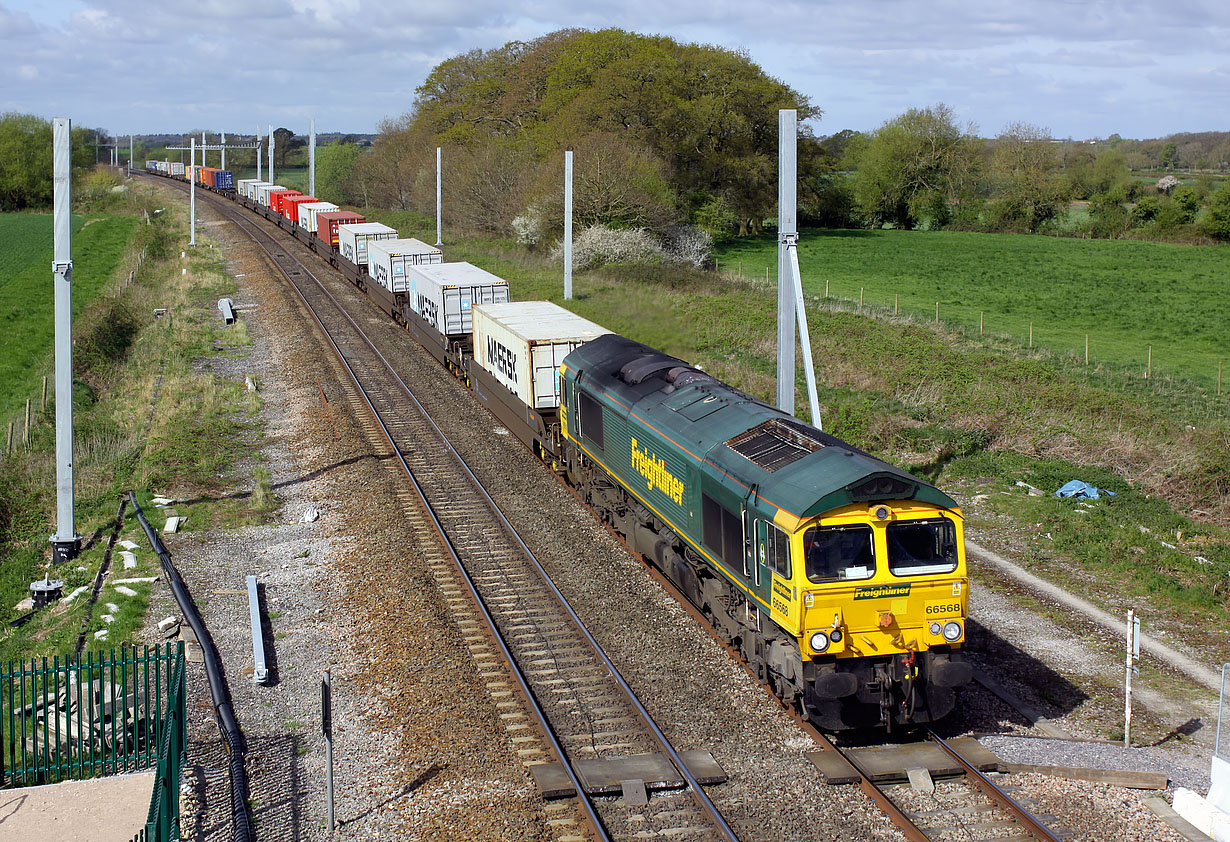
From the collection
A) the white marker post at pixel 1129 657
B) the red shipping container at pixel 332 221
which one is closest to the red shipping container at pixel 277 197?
the red shipping container at pixel 332 221

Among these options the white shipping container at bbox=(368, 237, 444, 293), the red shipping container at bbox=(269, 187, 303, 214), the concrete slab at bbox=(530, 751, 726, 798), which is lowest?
the concrete slab at bbox=(530, 751, 726, 798)

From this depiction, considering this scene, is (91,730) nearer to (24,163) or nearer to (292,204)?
(292,204)

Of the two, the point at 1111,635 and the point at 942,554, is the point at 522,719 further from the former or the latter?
the point at 1111,635

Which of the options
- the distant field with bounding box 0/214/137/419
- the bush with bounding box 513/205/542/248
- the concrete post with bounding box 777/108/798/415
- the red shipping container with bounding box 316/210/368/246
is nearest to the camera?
the concrete post with bounding box 777/108/798/415

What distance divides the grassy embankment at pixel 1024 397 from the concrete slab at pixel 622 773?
8656mm

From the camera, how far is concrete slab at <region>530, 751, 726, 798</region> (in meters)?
11.6

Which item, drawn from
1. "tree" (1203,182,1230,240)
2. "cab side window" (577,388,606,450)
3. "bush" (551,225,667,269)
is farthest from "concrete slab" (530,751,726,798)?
"tree" (1203,182,1230,240)

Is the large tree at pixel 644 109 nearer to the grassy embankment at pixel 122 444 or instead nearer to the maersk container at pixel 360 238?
the maersk container at pixel 360 238

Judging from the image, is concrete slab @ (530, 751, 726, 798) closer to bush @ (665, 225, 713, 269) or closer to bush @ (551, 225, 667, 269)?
A: bush @ (551, 225, 667, 269)

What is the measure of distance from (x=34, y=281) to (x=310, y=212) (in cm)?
1555

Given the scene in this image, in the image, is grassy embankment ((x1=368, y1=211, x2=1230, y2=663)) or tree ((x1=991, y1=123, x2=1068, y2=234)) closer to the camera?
grassy embankment ((x1=368, y1=211, x2=1230, y2=663))

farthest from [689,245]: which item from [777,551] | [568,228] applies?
[777,551]

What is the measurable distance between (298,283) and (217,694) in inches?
1559

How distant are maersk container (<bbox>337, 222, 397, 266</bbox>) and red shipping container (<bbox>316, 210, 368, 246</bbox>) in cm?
475
